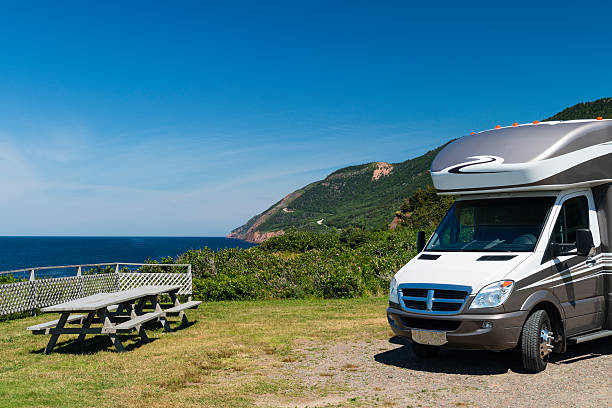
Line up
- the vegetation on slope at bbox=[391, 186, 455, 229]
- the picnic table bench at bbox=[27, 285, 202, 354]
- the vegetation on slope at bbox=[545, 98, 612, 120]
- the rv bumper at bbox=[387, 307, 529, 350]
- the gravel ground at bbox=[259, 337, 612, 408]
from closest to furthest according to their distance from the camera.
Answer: the gravel ground at bbox=[259, 337, 612, 408]
the rv bumper at bbox=[387, 307, 529, 350]
the picnic table bench at bbox=[27, 285, 202, 354]
the vegetation on slope at bbox=[391, 186, 455, 229]
the vegetation on slope at bbox=[545, 98, 612, 120]

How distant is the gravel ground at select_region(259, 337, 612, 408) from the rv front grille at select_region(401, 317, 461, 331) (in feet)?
1.93

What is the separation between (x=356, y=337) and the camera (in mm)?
9281

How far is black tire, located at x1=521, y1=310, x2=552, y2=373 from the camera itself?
6.34 meters

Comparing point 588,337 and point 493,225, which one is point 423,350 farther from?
point 588,337

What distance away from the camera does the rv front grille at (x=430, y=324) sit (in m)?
6.42

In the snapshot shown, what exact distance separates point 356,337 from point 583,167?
4522mm

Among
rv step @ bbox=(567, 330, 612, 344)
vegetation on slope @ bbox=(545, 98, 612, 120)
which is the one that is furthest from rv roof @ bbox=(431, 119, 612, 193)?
vegetation on slope @ bbox=(545, 98, 612, 120)

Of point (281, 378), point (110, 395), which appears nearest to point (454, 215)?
point (281, 378)

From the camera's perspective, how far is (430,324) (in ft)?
21.8

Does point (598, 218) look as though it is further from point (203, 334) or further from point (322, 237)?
point (322, 237)

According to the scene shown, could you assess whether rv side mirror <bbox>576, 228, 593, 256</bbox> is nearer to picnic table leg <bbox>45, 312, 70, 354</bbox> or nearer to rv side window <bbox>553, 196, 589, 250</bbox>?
rv side window <bbox>553, 196, 589, 250</bbox>

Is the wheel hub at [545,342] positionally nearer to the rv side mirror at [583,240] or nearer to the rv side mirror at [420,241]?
the rv side mirror at [583,240]

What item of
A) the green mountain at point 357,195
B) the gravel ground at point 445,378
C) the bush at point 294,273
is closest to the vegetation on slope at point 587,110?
the green mountain at point 357,195

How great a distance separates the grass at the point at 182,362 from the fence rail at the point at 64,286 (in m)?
0.75
